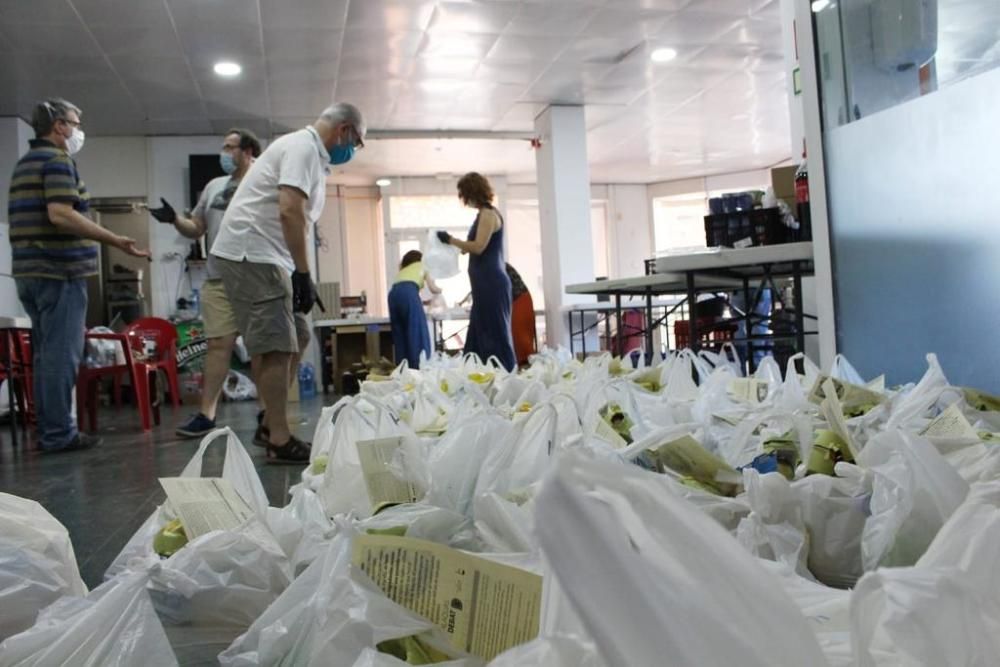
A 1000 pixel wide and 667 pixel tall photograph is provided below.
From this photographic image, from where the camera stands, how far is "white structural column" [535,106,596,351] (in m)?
6.81

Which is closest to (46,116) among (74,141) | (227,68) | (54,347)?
(74,141)

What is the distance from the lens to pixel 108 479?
2334 mm

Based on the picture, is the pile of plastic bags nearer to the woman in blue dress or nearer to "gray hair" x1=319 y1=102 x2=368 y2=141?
"gray hair" x1=319 y1=102 x2=368 y2=141

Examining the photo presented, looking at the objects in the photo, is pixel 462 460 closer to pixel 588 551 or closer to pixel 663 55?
pixel 588 551

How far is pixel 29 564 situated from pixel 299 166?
175 centimetres

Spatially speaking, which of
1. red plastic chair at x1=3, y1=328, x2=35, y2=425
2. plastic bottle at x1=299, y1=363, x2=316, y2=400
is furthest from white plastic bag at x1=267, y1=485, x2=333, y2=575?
plastic bottle at x1=299, y1=363, x2=316, y2=400

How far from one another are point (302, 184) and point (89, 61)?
3.95 m

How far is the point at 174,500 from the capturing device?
2.35 ft

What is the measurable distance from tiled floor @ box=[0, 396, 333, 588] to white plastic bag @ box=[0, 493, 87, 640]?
0.58m

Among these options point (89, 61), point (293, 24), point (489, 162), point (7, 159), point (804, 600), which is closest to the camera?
point (804, 600)

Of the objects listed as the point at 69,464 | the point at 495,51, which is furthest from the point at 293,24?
the point at 69,464

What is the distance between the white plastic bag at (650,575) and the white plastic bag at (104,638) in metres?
0.35

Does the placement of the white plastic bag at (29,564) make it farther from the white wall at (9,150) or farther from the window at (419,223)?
the window at (419,223)

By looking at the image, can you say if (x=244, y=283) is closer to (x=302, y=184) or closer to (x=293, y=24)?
(x=302, y=184)
